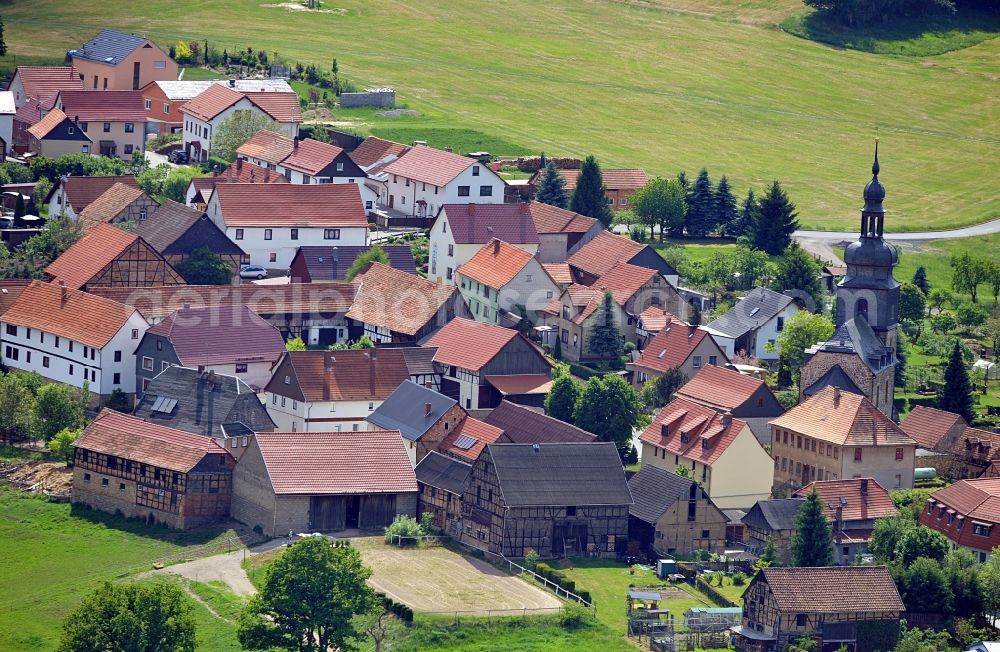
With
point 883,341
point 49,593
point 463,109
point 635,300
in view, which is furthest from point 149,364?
point 463,109

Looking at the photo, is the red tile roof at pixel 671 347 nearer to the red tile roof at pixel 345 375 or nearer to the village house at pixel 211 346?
the red tile roof at pixel 345 375

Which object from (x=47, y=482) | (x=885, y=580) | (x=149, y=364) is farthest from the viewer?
(x=149, y=364)

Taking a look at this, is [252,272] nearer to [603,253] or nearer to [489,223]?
[489,223]

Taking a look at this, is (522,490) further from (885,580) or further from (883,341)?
(883,341)

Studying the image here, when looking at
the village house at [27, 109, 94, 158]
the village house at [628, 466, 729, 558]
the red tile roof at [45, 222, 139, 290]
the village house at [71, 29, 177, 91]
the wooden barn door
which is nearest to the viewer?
the wooden barn door

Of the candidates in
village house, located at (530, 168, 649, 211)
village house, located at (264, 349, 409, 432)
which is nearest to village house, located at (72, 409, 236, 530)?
village house, located at (264, 349, 409, 432)

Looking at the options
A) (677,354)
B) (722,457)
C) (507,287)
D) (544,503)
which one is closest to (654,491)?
(722,457)

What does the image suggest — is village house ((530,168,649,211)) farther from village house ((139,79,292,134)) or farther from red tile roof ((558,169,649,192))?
village house ((139,79,292,134))
